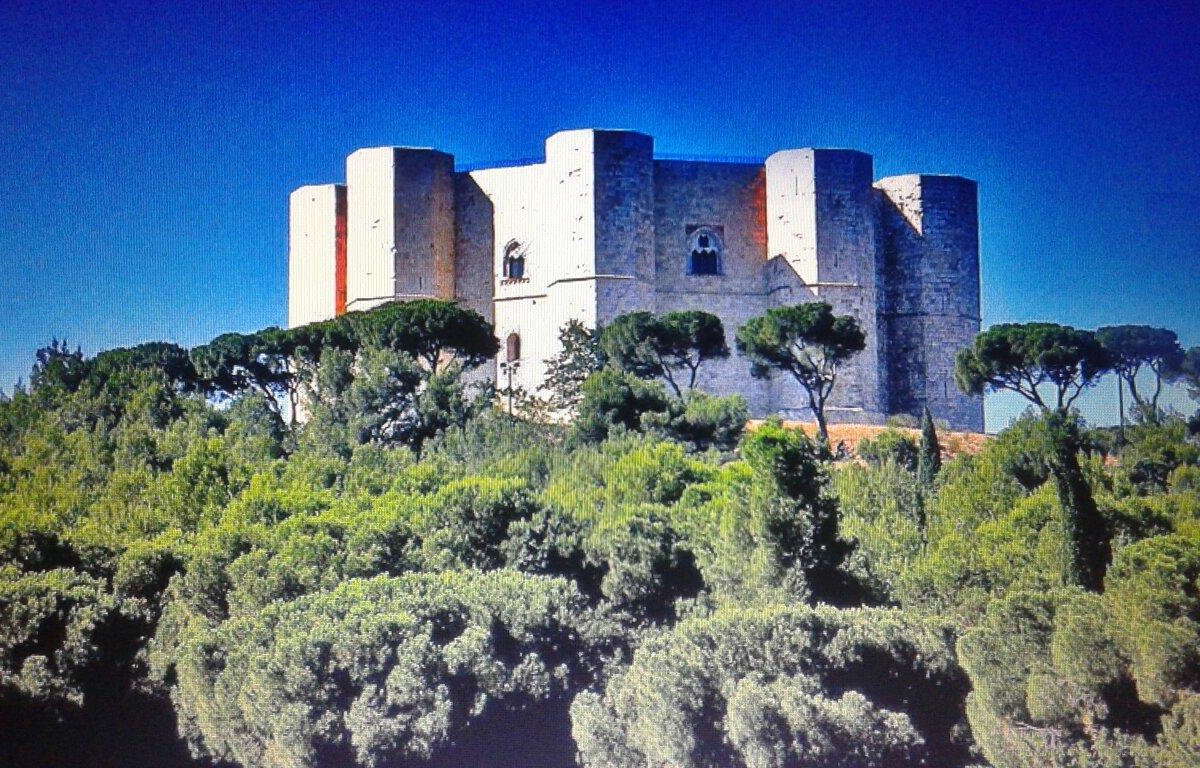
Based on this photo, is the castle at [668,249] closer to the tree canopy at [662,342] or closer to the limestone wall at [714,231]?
the limestone wall at [714,231]

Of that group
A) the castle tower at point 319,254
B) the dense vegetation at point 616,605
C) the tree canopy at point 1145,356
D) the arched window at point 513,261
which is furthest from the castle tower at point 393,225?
the tree canopy at point 1145,356

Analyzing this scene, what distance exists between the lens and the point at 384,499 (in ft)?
35.1

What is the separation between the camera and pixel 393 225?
22172 millimetres

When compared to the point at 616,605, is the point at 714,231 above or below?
above

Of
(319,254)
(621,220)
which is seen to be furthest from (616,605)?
(319,254)

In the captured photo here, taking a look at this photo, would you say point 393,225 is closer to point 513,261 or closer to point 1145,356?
point 513,261

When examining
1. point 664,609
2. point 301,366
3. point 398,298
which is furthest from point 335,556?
point 398,298

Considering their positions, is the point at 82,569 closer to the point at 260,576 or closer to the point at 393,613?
the point at 260,576

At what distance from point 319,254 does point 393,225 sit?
1794mm

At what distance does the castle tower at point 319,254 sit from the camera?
23.2 metres

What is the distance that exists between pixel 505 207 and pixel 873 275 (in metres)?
5.59

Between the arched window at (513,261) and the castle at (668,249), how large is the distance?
0.02 metres

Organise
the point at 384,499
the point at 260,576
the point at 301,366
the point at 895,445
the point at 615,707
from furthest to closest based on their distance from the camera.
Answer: the point at 301,366 < the point at 895,445 < the point at 384,499 < the point at 260,576 < the point at 615,707

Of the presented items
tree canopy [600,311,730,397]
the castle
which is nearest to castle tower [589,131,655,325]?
the castle
